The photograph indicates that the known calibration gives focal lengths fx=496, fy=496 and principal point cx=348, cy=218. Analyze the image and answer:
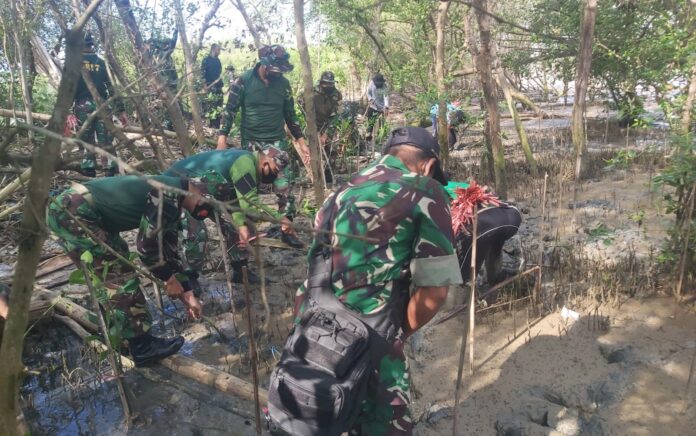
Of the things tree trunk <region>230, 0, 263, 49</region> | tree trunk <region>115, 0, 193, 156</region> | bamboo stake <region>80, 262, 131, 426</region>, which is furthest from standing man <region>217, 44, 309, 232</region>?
tree trunk <region>230, 0, 263, 49</region>

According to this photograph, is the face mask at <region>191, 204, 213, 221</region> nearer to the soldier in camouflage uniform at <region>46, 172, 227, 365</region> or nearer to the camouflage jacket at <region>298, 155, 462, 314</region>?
the soldier in camouflage uniform at <region>46, 172, 227, 365</region>

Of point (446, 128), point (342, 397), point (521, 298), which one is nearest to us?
point (342, 397)

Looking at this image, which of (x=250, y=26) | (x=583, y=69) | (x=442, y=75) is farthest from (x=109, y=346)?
(x=250, y=26)

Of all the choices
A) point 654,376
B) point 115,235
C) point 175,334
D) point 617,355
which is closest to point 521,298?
point 617,355

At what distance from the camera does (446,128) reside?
653cm

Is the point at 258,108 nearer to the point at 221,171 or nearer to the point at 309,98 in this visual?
the point at 309,98

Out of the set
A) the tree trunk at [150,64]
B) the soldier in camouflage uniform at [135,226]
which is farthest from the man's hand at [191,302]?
the tree trunk at [150,64]

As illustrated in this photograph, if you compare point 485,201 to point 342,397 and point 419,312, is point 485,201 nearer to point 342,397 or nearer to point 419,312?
point 419,312

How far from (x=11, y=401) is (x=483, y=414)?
2281 millimetres

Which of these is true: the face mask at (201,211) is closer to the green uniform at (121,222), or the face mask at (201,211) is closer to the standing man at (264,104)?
the green uniform at (121,222)

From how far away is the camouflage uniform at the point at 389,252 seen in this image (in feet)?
5.91

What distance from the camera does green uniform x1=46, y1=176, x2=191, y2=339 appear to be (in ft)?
9.96

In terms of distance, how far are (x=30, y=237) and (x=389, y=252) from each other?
1174mm

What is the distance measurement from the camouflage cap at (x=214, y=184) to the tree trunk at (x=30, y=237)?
5.30 ft
